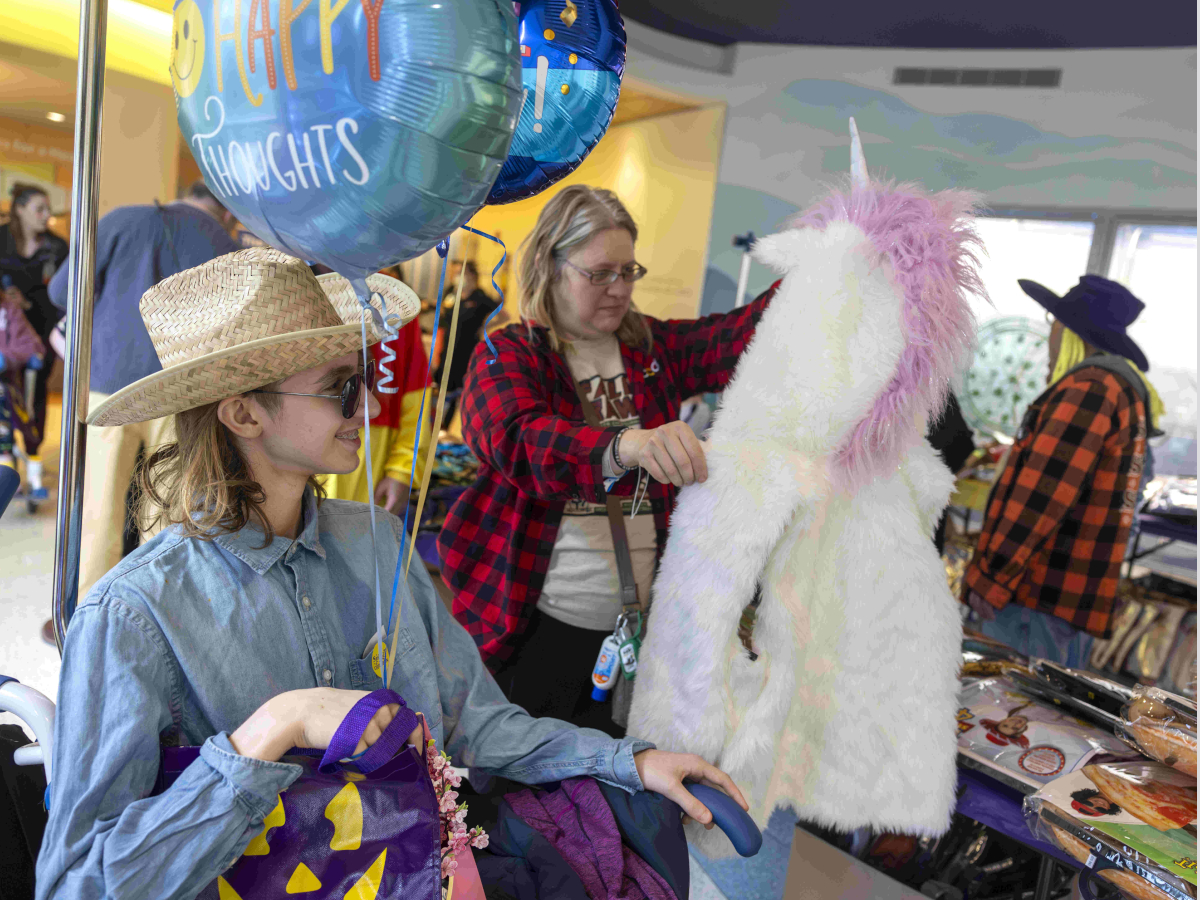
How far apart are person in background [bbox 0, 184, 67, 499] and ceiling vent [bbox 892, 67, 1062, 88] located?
5503mm

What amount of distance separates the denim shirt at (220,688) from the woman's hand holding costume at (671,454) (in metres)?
0.42

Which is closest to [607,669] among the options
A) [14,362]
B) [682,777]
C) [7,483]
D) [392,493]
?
[682,777]

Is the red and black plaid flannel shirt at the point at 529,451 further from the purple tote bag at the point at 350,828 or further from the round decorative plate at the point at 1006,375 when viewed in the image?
the round decorative plate at the point at 1006,375

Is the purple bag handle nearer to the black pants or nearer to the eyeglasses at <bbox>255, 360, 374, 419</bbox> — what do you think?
Answer: the eyeglasses at <bbox>255, 360, 374, 419</bbox>

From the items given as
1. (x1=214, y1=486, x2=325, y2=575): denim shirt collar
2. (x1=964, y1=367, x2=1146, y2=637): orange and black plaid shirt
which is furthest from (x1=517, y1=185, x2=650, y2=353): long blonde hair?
(x1=964, y1=367, x2=1146, y2=637): orange and black plaid shirt

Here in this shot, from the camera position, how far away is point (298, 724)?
36.5 inches

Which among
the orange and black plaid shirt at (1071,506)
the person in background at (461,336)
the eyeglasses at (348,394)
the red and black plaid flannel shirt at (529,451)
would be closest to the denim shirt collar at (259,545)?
the eyeglasses at (348,394)

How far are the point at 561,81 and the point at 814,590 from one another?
3.07 feet

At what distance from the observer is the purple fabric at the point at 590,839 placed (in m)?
1.16

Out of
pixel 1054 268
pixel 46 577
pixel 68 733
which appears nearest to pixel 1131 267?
pixel 1054 268

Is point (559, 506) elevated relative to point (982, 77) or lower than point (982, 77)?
lower

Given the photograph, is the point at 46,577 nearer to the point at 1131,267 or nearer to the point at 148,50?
the point at 148,50

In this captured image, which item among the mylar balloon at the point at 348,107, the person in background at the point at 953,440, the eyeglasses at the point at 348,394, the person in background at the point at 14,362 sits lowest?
the person in background at the point at 14,362

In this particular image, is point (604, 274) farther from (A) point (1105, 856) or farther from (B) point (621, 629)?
(A) point (1105, 856)
